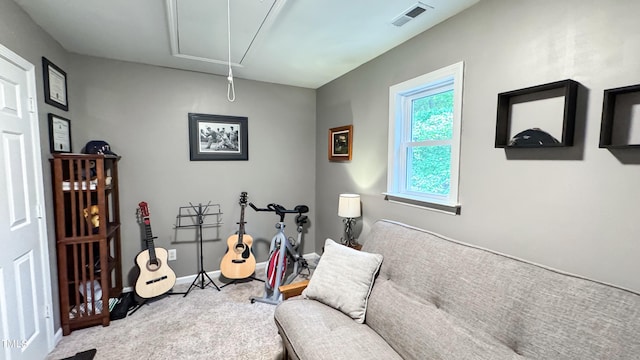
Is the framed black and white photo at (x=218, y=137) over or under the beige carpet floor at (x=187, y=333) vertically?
over

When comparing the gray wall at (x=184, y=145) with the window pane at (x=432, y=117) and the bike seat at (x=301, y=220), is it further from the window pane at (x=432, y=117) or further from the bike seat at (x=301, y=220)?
the window pane at (x=432, y=117)

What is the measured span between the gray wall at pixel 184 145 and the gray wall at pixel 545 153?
5.92 feet

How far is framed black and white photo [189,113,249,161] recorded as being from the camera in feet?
10.2

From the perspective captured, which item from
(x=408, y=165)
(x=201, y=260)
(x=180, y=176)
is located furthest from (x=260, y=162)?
(x=408, y=165)

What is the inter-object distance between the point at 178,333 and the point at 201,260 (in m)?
0.91

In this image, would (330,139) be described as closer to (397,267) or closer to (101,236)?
(397,267)

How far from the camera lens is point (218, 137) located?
324cm

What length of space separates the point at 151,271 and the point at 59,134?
4.76 ft

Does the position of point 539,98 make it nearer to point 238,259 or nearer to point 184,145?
point 238,259

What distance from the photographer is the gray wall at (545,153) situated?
3.87 feet

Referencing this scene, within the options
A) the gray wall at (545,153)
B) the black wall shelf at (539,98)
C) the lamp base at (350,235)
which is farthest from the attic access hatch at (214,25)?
the lamp base at (350,235)

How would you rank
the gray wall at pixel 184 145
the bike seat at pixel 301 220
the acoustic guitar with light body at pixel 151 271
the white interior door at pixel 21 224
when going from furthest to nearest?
the bike seat at pixel 301 220, the gray wall at pixel 184 145, the acoustic guitar with light body at pixel 151 271, the white interior door at pixel 21 224

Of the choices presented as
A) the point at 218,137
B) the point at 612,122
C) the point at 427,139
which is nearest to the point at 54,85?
the point at 218,137

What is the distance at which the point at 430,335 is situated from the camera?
1341 millimetres
